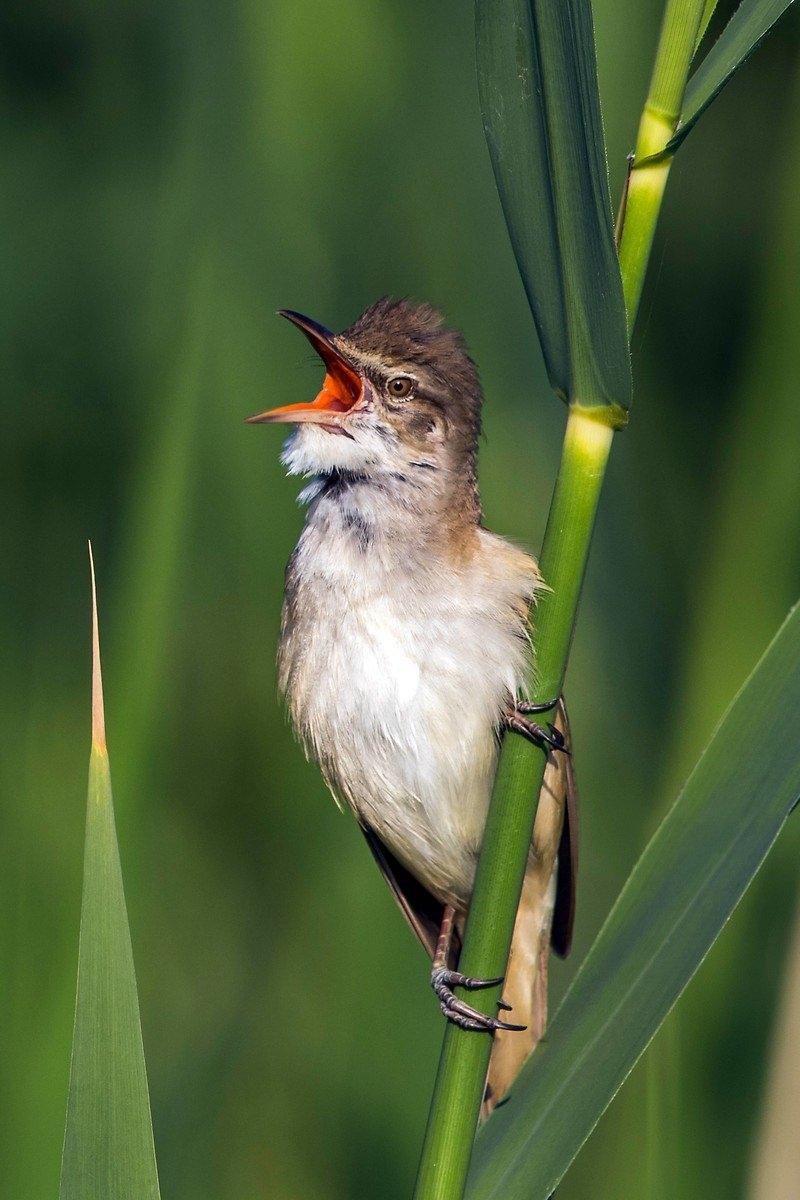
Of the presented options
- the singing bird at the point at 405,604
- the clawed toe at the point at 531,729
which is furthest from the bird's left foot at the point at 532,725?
the singing bird at the point at 405,604

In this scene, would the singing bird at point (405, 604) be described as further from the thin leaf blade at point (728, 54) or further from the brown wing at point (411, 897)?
the thin leaf blade at point (728, 54)

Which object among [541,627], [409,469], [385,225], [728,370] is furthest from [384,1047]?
[385,225]

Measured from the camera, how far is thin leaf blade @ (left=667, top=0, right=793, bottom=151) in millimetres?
1214

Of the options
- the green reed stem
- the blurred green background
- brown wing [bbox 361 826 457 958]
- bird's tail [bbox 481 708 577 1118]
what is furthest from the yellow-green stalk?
brown wing [bbox 361 826 457 958]

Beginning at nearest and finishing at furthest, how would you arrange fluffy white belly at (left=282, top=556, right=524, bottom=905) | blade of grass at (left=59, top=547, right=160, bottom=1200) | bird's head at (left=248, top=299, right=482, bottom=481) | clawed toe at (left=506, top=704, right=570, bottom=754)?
1. blade of grass at (left=59, top=547, right=160, bottom=1200)
2. clawed toe at (left=506, top=704, right=570, bottom=754)
3. fluffy white belly at (left=282, top=556, right=524, bottom=905)
4. bird's head at (left=248, top=299, right=482, bottom=481)

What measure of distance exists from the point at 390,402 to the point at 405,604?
0.37m

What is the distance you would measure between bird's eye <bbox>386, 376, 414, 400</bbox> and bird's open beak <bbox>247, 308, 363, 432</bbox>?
57 millimetres

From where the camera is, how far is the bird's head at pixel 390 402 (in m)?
2.04

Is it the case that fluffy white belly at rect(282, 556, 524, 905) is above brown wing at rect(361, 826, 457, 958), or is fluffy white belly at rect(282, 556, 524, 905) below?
above

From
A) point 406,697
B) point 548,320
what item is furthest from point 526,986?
point 548,320

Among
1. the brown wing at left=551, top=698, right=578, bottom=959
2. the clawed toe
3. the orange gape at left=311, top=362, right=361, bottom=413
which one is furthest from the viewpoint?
the brown wing at left=551, top=698, right=578, bottom=959

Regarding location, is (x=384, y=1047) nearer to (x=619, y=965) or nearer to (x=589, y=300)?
(x=619, y=965)

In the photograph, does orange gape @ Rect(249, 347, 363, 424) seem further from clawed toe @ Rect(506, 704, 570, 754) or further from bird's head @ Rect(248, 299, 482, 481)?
clawed toe @ Rect(506, 704, 570, 754)

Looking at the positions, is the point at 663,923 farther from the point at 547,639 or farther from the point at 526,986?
the point at 526,986
